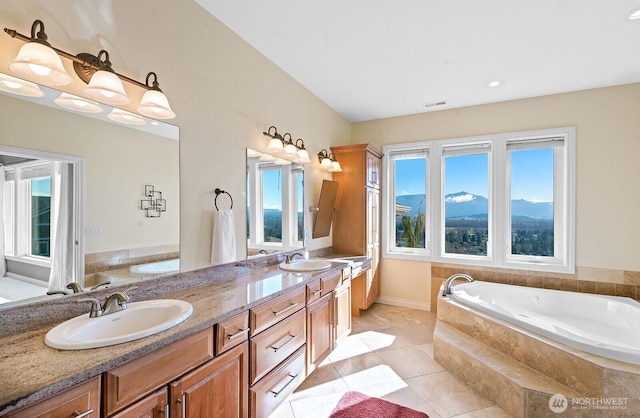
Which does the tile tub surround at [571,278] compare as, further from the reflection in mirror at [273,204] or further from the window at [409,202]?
the reflection in mirror at [273,204]

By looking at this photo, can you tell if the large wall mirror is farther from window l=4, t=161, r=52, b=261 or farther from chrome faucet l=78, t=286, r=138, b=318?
chrome faucet l=78, t=286, r=138, b=318

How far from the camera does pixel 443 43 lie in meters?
2.39

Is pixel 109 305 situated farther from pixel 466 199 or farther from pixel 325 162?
pixel 466 199

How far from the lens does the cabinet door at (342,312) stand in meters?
2.73

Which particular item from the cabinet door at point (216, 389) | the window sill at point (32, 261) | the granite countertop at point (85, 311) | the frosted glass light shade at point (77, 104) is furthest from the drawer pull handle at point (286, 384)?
the frosted glass light shade at point (77, 104)

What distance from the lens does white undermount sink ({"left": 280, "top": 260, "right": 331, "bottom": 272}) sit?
246 centimetres

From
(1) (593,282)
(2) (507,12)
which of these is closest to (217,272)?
(2) (507,12)

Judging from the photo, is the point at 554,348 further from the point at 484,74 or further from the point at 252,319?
the point at 484,74

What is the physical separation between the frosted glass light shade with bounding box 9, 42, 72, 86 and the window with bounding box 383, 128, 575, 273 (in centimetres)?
365

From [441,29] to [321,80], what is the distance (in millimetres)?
1261

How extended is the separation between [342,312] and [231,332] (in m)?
1.63

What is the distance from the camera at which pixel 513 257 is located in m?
3.62

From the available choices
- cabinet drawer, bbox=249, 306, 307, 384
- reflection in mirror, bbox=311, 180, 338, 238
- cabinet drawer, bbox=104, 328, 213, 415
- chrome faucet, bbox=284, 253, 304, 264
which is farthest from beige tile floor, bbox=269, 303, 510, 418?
reflection in mirror, bbox=311, 180, 338, 238

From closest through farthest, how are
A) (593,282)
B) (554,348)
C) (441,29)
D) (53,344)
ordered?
(53,344)
(554,348)
(441,29)
(593,282)
